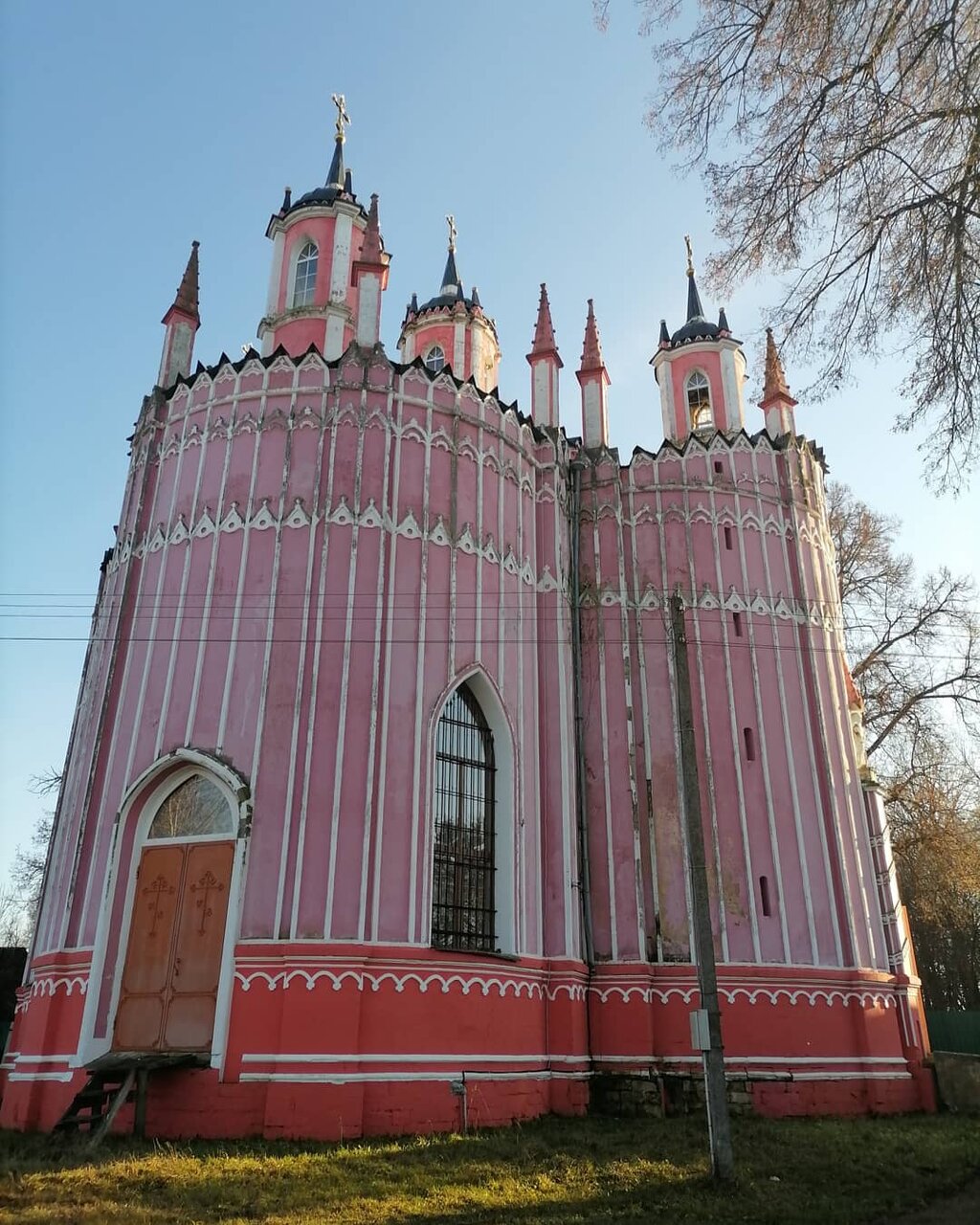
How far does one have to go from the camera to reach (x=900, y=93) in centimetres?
823

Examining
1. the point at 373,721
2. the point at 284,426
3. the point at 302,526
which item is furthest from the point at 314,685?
the point at 284,426

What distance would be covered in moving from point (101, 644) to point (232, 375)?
5166mm

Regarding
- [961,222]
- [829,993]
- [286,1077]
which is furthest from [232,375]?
[829,993]

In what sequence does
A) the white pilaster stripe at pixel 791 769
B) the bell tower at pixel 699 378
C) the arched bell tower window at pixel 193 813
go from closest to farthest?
the arched bell tower window at pixel 193 813, the white pilaster stripe at pixel 791 769, the bell tower at pixel 699 378

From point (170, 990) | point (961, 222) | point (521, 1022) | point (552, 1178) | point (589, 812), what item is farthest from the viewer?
point (589, 812)

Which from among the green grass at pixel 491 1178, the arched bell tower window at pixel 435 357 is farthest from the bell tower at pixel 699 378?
the green grass at pixel 491 1178

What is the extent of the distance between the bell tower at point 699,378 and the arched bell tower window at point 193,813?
42.9 feet

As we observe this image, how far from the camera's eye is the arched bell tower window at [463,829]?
1512 centimetres

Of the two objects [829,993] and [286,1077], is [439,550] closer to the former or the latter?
[286,1077]

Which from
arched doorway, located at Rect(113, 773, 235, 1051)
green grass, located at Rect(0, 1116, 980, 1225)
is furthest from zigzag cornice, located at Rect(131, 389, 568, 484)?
green grass, located at Rect(0, 1116, 980, 1225)

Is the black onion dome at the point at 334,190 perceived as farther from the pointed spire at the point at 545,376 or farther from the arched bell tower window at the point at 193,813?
the arched bell tower window at the point at 193,813

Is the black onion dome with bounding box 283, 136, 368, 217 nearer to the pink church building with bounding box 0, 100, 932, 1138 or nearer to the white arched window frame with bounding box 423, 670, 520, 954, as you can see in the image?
the pink church building with bounding box 0, 100, 932, 1138

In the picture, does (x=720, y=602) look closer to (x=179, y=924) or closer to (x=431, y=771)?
(x=431, y=771)

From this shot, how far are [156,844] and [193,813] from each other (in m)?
0.72
